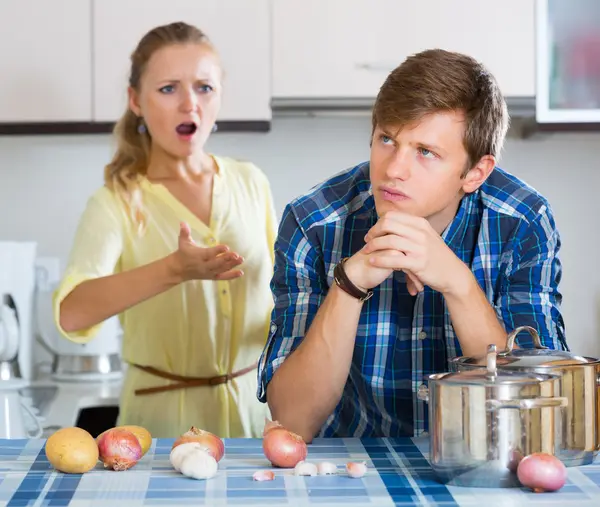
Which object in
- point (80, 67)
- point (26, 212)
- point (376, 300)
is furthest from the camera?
point (26, 212)

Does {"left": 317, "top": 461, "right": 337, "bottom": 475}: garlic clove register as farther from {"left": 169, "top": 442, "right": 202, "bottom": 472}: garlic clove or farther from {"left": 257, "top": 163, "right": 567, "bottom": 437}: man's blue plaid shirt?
{"left": 257, "top": 163, "right": 567, "bottom": 437}: man's blue plaid shirt

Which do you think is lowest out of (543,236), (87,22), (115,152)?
(543,236)

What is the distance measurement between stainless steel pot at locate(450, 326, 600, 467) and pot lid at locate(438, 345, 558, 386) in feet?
0.08

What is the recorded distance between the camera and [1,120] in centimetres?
261

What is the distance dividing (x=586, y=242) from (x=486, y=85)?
1.68 meters

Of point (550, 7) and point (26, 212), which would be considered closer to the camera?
point (550, 7)

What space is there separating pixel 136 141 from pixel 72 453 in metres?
1.17

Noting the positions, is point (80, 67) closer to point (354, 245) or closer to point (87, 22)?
point (87, 22)

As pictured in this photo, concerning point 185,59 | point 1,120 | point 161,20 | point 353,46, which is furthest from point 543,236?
point 1,120

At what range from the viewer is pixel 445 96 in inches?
54.3

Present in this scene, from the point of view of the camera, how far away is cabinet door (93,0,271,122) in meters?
2.58

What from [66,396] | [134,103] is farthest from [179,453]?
[66,396]

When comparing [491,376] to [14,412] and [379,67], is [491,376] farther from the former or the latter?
[379,67]

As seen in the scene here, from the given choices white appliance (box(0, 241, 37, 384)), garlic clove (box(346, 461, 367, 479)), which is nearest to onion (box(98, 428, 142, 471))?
garlic clove (box(346, 461, 367, 479))
